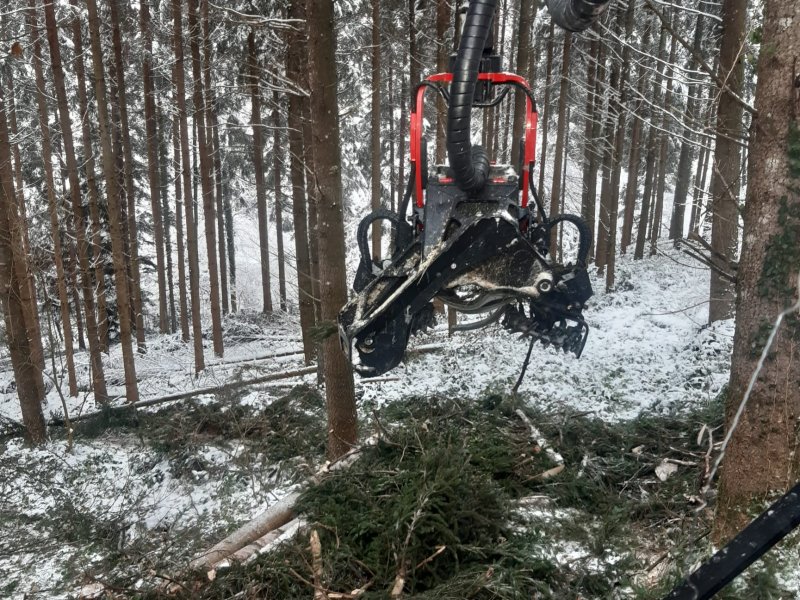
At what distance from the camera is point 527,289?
13.0ft

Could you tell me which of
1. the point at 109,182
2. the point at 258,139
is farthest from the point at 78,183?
the point at 258,139

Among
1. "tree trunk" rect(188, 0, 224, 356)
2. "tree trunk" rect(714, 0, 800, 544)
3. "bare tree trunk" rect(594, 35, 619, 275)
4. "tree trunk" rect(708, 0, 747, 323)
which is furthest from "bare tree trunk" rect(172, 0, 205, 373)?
"tree trunk" rect(714, 0, 800, 544)

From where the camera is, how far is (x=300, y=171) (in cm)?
1127

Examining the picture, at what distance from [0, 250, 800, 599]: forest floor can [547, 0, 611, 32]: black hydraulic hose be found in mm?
3217

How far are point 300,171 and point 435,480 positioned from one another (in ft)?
27.8

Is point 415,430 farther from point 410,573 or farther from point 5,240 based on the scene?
point 5,240

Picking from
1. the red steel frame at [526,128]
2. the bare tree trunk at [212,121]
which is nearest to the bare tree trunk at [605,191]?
the bare tree trunk at [212,121]

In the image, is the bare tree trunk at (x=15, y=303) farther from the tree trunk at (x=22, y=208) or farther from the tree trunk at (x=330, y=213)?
the tree trunk at (x=330, y=213)

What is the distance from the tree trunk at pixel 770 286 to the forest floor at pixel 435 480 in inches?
18.0

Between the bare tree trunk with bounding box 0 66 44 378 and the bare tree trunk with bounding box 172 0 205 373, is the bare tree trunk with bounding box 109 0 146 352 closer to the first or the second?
the bare tree trunk with bounding box 172 0 205 373

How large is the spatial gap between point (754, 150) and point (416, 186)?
7.68ft

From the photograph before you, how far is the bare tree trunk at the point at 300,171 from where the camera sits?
30.2 feet

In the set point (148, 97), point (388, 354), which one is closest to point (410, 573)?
point (388, 354)

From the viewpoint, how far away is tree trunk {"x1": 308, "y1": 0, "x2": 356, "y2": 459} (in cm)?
564
